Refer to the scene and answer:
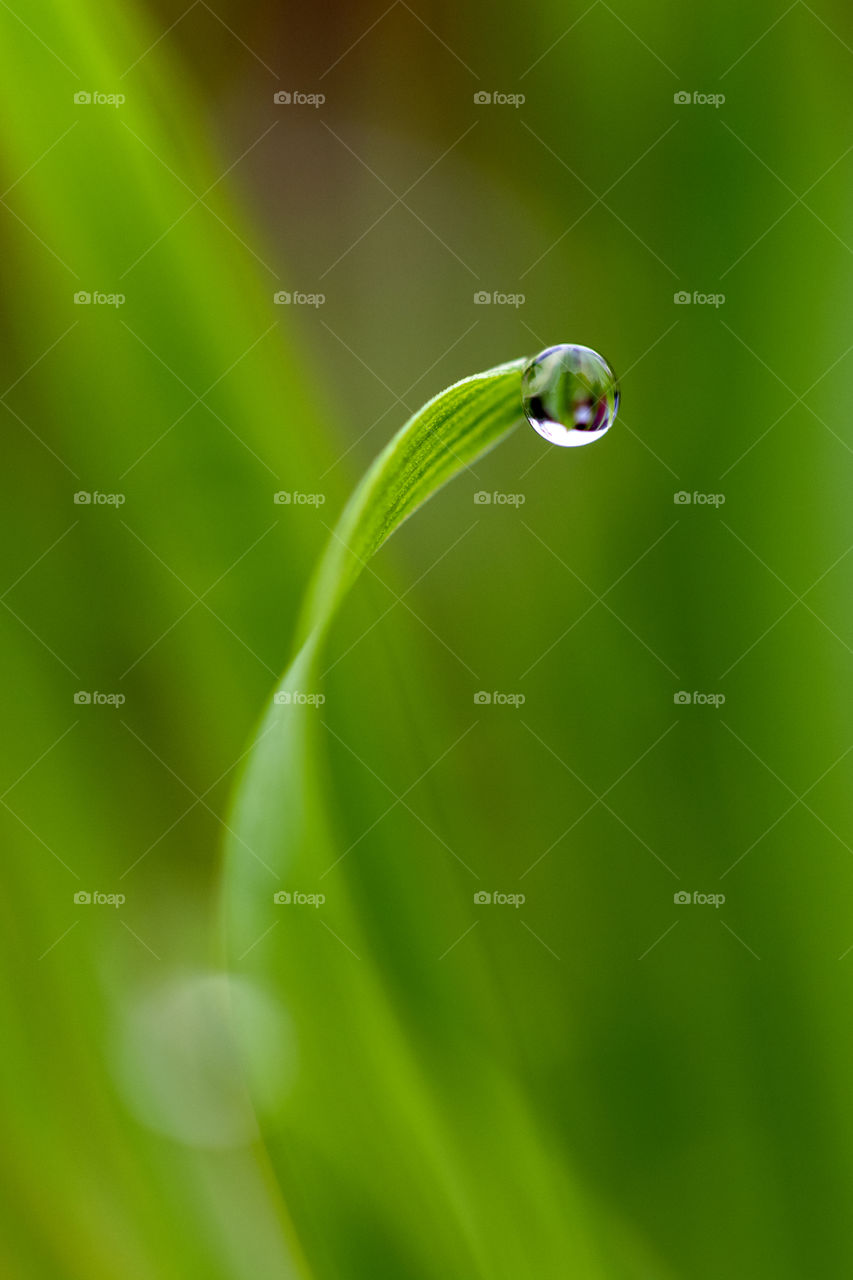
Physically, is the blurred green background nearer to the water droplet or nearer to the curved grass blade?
the curved grass blade

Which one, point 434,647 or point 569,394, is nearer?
point 569,394

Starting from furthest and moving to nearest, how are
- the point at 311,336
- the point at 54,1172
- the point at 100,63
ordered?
the point at 311,336
the point at 100,63
the point at 54,1172

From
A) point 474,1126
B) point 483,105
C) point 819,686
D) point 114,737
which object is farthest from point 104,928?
point 483,105

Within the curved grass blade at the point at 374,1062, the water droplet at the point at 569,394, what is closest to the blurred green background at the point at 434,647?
the curved grass blade at the point at 374,1062

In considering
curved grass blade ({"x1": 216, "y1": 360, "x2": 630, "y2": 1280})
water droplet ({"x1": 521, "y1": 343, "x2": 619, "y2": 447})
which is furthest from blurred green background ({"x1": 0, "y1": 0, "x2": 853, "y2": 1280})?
water droplet ({"x1": 521, "y1": 343, "x2": 619, "y2": 447})

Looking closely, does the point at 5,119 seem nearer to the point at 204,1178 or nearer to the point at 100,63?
the point at 100,63

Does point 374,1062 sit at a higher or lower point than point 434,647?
lower

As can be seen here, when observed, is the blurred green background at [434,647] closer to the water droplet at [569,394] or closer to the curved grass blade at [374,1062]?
the curved grass blade at [374,1062]
